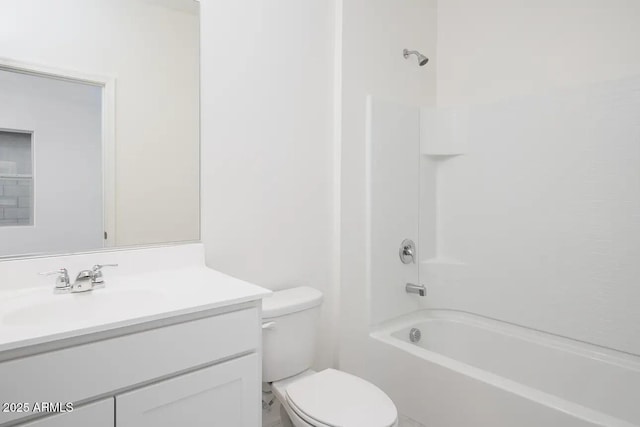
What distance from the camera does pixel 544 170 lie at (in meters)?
1.94

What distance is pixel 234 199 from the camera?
1.58m

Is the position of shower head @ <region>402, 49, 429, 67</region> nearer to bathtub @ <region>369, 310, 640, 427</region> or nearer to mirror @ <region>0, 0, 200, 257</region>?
→ mirror @ <region>0, 0, 200, 257</region>

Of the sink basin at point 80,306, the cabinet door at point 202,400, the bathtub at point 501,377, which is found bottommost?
the bathtub at point 501,377

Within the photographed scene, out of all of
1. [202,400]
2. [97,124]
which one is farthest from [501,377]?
[97,124]

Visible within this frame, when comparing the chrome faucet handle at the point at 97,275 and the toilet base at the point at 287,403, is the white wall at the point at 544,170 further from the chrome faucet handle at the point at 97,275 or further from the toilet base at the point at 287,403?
the chrome faucet handle at the point at 97,275

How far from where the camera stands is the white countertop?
80cm

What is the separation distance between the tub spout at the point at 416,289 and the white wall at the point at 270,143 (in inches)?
23.4

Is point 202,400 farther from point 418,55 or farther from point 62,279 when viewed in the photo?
point 418,55

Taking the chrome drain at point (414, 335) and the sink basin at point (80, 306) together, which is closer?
the sink basin at point (80, 306)

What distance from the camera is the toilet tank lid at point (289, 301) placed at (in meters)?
1.43

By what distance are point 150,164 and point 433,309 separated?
1.91 metres

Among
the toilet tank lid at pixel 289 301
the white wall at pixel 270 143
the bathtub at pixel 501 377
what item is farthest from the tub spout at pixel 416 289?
the toilet tank lid at pixel 289 301

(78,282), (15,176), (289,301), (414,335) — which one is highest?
(15,176)

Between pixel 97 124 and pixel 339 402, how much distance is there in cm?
134
